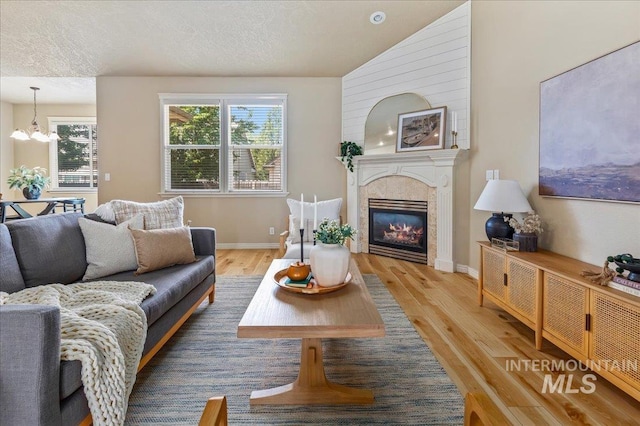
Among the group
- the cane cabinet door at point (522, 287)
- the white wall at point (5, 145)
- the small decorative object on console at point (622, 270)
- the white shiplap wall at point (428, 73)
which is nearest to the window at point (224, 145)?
the white shiplap wall at point (428, 73)

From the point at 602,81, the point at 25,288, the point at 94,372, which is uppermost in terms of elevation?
the point at 602,81

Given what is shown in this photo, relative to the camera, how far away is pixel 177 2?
3.76 m

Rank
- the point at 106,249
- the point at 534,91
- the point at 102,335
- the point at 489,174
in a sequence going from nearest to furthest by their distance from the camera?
the point at 102,335
the point at 106,249
the point at 534,91
the point at 489,174

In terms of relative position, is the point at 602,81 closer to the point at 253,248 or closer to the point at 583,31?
the point at 583,31

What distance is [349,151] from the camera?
4.89 metres

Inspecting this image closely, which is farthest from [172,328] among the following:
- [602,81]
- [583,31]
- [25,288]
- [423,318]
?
[583,31]

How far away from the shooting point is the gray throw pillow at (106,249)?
2215mm

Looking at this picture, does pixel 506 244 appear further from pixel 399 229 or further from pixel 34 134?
pixel 34 134

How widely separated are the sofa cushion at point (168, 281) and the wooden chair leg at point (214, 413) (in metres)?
1.02

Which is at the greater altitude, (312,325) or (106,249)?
(106,249)

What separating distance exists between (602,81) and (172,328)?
10.4ft

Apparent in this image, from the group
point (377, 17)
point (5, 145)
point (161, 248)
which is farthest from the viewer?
point (5, 145)

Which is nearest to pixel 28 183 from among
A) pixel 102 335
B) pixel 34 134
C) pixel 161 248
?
pixel 34 134

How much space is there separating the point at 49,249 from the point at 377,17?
4070mm
